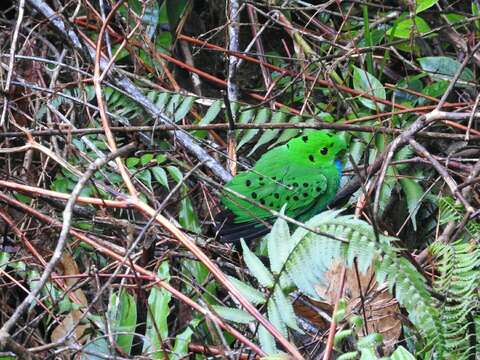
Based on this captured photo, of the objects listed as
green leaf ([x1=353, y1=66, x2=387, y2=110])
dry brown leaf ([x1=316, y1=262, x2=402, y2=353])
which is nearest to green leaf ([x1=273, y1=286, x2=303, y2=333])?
dry brown leaf ([x1=316, y1=262, x2=402, y2=353])

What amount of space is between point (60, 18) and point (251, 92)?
1.28m

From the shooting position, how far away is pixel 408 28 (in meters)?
4.44

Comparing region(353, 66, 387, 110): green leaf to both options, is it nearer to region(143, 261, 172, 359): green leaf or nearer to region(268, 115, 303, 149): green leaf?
region(268, 115, 303, 149): green leaf

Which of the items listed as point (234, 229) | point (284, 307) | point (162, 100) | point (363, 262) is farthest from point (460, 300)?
point (162, 100)

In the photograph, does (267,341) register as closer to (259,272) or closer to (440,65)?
(259,272)

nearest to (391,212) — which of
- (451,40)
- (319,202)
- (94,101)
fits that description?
(319,202)

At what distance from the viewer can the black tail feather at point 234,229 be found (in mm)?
3584

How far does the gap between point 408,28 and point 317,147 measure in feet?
3.47

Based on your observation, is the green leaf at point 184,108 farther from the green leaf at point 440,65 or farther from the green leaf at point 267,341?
the green leaf at point 267,341

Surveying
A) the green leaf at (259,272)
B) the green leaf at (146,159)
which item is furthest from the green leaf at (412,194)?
the green leaf at (259,272)

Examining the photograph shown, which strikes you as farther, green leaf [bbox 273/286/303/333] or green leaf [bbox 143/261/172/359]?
green leaf [bbox 143/261/172/359]

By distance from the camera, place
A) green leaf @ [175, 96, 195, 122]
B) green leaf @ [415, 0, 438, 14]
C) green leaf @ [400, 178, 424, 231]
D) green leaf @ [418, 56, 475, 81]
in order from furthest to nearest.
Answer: green leaf @ [418, 56, 475, 81], green leaf @ [415, 0, 438, 14], green leaf @ [175, 96, 195, 122], green leaf @ [400, 178, 424, 231]

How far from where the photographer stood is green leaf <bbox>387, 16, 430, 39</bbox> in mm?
4367

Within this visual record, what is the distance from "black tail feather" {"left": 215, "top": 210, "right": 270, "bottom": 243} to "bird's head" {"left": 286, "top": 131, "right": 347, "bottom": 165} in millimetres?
431
